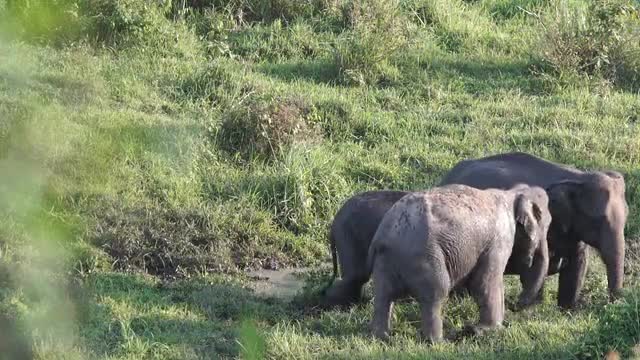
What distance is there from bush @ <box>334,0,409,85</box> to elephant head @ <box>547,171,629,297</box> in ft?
12.4

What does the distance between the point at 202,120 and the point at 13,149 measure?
298 inches

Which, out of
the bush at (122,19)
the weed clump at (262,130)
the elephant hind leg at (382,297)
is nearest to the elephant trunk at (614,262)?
the elephant hind leg at (382,297)

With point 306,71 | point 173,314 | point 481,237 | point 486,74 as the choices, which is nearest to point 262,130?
point 306,71

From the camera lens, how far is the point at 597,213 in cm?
818

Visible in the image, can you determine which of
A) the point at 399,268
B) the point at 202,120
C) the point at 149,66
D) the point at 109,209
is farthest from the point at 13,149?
the point at 149,66

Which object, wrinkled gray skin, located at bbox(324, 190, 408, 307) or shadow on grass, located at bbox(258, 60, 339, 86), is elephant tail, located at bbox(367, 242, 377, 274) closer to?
wrinkled gray skin, located at bbox(324, 190, 408, 307)

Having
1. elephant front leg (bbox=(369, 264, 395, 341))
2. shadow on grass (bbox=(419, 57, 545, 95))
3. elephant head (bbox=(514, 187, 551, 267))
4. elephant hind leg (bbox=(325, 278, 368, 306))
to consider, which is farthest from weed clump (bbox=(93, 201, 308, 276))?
shadow on grass (bbox=(419, 57, 545, 95))

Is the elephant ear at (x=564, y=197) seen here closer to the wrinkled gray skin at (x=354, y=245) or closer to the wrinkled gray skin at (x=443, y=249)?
the wrinkled gray skin at (x=443, y=249)

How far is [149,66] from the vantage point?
1121 cm

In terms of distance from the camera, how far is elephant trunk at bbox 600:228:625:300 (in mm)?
8094

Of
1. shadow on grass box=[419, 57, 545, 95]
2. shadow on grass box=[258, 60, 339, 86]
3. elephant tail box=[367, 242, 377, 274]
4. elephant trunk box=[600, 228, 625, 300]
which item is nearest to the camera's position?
elephant tail box=[367, 242, 377, 274]

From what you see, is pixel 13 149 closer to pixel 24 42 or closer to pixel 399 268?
pixel 24 42

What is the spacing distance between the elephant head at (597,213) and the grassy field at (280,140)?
34 centimetres

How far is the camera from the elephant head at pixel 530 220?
300 inches
